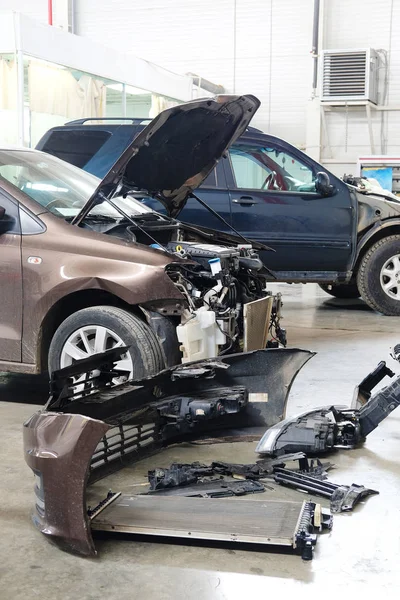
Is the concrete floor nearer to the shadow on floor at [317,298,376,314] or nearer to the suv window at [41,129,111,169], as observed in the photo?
the suv window at [41,129,111,169]

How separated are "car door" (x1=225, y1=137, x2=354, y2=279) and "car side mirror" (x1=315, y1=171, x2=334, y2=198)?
2.4 inches

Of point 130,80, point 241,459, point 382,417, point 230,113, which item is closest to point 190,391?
point 241,459

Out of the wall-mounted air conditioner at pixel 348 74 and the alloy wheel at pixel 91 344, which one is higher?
the wall-mounted air conditioner at pixel 348 74

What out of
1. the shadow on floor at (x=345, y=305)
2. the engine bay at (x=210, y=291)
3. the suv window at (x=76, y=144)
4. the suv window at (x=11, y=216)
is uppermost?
the suv window at (x=76, y=144)

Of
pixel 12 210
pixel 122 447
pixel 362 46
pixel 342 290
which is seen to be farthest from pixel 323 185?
pixel 362 46

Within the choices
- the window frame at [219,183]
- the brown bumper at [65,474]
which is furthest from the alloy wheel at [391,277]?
the brown bumper at [65,474]

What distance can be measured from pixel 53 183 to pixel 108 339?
1.33 metres

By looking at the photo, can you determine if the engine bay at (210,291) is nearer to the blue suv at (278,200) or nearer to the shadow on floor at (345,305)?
the blue suv at (278,200)

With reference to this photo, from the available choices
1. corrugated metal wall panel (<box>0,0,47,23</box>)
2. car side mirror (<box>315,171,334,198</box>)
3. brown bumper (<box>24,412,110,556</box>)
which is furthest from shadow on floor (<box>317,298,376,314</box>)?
corrugated metal wall panel (<box>0,0,47,23</box>)

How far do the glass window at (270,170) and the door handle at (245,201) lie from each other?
0.12 meters

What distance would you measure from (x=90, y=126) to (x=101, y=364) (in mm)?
4755

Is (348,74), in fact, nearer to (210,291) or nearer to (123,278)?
(210,291)

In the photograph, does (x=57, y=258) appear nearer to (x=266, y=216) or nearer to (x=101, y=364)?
(x=101, y=364)

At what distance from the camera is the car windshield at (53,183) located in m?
4.97
